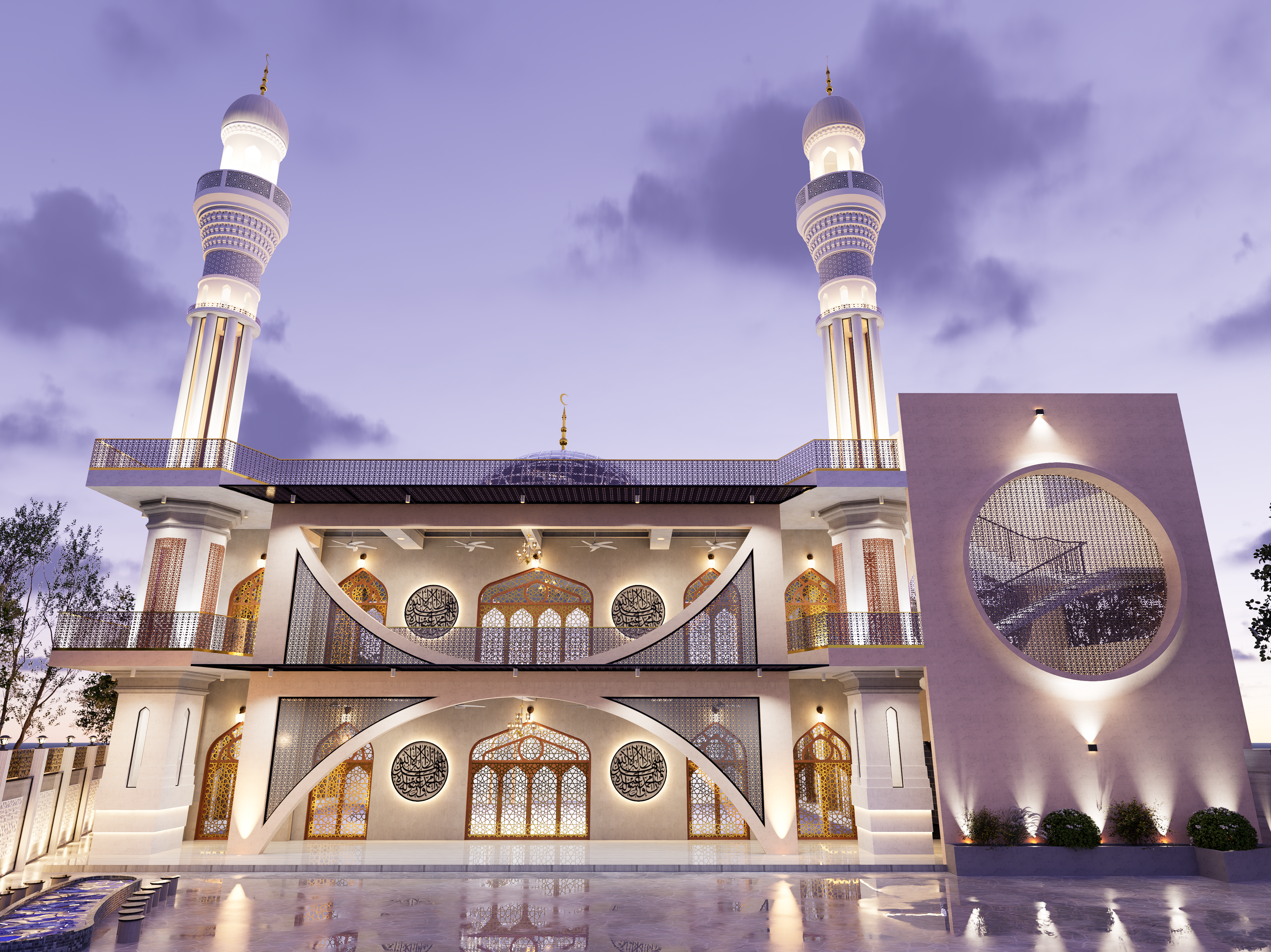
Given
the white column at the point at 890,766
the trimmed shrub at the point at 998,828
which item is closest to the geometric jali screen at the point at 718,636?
the white column at the point at 890,766

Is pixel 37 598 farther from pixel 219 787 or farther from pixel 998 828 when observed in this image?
pixel 998 828

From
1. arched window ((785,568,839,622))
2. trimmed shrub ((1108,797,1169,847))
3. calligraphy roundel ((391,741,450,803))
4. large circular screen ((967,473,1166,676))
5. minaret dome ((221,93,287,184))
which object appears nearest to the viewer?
trimmed shrub ((1108,797,1169,847))

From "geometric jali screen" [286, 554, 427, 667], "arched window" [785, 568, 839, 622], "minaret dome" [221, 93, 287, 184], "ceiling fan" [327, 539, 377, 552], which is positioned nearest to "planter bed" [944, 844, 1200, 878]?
"arched window" [785, 568, 839, 622]

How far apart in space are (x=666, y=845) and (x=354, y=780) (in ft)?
20.2

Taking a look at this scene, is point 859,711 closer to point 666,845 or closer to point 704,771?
point 704,771

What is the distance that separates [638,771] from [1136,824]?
832 cm

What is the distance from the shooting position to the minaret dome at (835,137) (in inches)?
700

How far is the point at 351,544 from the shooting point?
15641 millimetres

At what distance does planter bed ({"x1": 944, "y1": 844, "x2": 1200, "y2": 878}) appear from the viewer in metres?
11.5

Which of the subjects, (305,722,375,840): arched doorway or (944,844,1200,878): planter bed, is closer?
(944,844,1200,878): planter bed

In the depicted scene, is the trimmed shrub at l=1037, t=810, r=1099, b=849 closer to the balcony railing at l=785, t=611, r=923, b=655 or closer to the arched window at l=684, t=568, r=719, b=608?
the balcony railing at l=785, t=611, r=923, b=655

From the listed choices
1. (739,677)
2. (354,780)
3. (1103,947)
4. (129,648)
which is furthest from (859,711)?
(129,648)

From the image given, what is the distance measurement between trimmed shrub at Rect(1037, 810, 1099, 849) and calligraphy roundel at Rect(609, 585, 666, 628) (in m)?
7.30

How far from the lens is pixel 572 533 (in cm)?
1567
